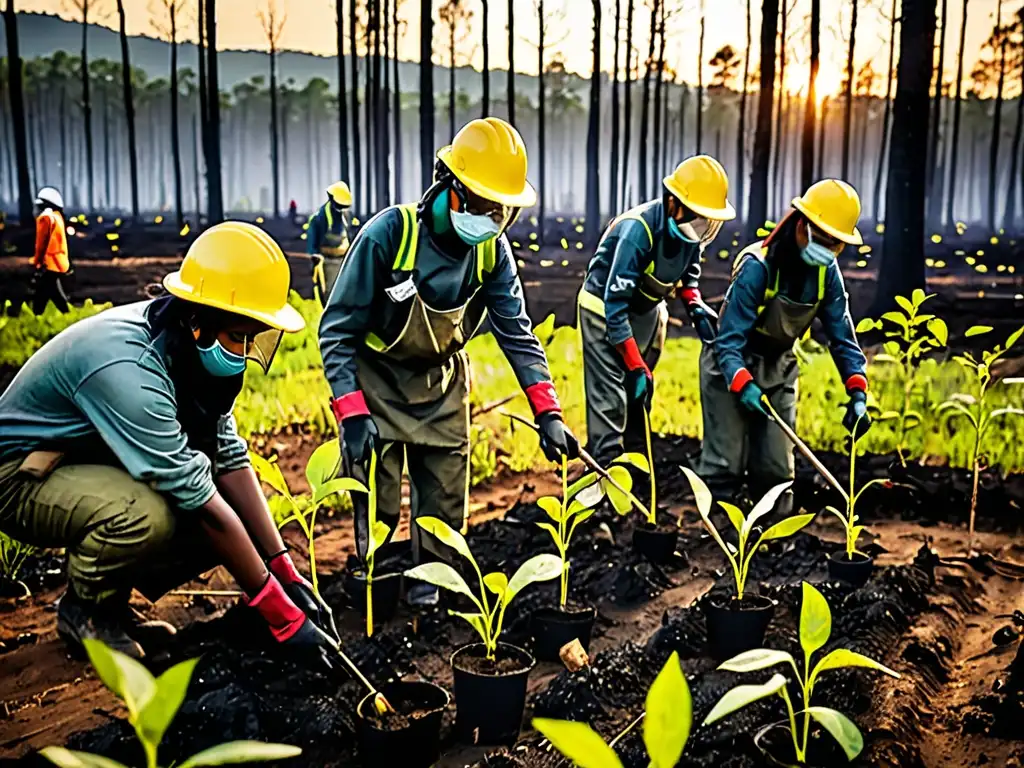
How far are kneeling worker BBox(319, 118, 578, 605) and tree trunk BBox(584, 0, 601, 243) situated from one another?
882 centimetres

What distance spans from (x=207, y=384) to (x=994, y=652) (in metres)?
2.32

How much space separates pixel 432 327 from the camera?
2842 millimetres

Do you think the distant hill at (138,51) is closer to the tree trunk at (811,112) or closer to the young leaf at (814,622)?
the tree trunk at (811,112)

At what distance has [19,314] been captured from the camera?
22.8 ft

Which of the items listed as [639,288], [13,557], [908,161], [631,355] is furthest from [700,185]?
[908,161]

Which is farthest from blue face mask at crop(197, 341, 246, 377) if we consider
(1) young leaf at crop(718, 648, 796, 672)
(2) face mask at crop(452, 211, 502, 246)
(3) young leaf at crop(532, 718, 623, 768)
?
(3) young leaf at crop(532, 718, 623, 768)

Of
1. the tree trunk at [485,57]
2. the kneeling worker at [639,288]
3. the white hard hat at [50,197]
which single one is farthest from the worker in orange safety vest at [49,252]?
the tree trunk at [485,57]

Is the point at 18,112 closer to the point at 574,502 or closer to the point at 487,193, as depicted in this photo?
the point at 487,193

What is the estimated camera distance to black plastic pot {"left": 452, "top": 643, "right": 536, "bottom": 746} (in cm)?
218

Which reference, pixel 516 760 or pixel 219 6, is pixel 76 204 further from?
pixel 516 760

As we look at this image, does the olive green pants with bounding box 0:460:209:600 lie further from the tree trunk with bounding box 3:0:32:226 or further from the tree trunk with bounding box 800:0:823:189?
the tree trunk with bounding box 800:0:823:189

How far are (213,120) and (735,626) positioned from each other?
8739 millimetres

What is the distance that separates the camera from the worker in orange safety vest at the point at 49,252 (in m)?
7.00

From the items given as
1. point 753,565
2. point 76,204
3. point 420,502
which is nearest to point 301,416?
point 420,502
